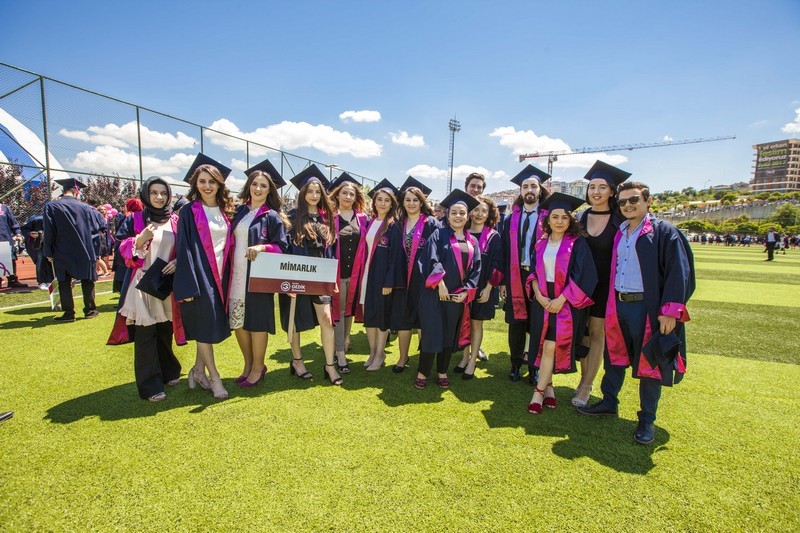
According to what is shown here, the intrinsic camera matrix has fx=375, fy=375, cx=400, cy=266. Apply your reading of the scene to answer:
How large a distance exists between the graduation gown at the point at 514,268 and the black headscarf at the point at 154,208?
3.37 metres

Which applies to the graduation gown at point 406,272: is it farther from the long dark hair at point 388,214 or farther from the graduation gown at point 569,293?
the graduation gown at point 569,293

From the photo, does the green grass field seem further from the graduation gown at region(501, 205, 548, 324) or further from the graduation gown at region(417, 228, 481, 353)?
the graduation gown at region(501, 205, 548, 324)

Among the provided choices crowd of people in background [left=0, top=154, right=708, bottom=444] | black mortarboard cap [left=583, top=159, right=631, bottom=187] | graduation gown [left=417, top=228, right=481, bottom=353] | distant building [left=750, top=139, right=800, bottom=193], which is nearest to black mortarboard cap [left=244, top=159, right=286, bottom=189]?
crowd of people in background [left=0, top=154, right=708, bottom=444]

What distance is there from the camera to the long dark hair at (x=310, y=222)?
368 centimetres

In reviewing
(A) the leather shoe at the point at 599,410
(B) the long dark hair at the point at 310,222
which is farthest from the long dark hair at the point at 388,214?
(A) the leather shoe at the point at 599,410

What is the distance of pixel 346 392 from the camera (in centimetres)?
369

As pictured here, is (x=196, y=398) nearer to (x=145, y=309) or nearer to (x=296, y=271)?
(x=145, y=309)

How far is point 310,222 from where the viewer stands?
3760mm

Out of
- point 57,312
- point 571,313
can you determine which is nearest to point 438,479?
point 571,313

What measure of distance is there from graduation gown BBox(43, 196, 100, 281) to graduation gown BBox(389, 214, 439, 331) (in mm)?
5191

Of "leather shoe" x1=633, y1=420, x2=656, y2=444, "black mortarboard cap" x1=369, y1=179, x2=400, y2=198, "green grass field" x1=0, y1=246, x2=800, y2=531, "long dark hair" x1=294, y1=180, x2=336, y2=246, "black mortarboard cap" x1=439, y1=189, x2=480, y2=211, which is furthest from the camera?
"black mortarboard cap" x1=369, y1=179, x2=400, y2=198

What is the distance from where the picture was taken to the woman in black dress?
3.33m

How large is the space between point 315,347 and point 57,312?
4732mm

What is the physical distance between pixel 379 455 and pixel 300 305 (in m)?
1.69
